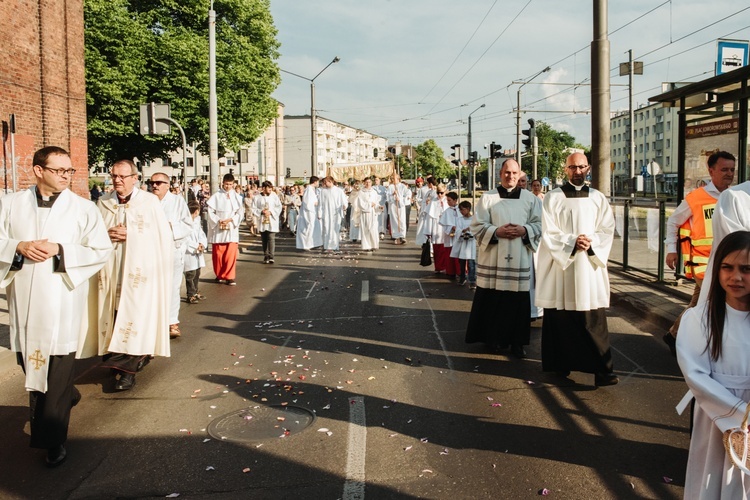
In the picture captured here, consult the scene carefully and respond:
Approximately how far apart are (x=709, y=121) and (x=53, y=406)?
8.96 metres

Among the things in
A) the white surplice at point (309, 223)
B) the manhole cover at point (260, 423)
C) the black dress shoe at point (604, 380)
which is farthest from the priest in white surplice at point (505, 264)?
the white surplice at point (309, 223)

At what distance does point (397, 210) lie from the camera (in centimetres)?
2373

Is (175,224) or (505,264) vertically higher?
(175,224)

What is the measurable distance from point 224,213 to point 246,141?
24.2 meters

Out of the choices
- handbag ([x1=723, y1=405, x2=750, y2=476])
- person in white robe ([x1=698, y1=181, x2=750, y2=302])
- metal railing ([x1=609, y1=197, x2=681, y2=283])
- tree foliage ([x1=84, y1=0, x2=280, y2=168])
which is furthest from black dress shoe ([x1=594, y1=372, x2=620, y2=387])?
tree foliage ([x1=84, y1=0, x2=280, y2=168])

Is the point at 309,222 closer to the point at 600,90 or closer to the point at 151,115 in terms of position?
the point at 151,115

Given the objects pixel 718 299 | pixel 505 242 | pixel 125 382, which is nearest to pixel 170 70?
pixel 505 242

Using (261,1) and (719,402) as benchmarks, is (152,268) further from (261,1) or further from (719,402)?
(261,1)

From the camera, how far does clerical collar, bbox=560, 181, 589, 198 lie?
6.66 meters

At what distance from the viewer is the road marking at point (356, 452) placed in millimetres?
4121

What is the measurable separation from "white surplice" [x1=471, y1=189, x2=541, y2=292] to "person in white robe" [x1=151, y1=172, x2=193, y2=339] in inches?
140

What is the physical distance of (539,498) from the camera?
4012 mm

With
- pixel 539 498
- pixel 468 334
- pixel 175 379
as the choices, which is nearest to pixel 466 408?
pixel 539 498

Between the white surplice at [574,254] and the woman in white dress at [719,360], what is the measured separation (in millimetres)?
3426
